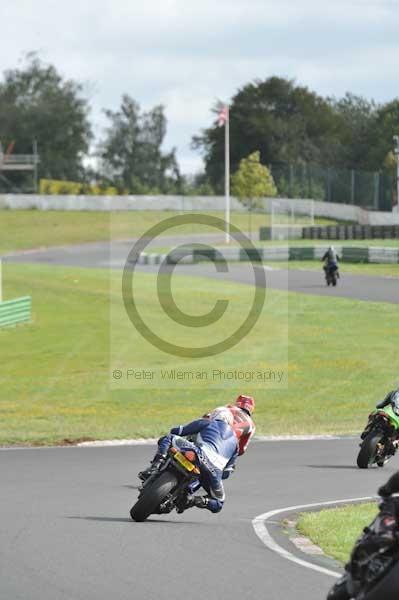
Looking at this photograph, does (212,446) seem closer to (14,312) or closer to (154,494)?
(154,494)

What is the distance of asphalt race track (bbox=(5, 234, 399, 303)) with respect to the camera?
48.2 meters

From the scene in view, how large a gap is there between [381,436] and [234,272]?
43985 millimetres

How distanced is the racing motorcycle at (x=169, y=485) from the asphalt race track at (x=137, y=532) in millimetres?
162

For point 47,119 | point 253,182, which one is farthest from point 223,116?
point 47,119

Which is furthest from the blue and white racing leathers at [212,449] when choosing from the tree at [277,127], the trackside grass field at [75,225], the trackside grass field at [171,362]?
the tree at [277,127]

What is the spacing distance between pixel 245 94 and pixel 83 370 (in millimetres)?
93696

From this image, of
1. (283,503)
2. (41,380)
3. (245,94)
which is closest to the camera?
(283,503)

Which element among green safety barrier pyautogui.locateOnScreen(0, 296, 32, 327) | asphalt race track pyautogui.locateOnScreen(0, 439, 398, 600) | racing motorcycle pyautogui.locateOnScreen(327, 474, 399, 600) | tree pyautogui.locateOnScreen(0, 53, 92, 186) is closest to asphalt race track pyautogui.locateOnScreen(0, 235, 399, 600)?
asphalt race track pyautogui.locateOnScreen(0, 439, 398, 600)

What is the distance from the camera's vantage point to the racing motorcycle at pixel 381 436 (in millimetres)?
16156

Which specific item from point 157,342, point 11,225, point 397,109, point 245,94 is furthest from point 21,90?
point 157,342

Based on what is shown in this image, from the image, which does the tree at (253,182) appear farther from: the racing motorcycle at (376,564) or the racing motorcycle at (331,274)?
the racing motorcycle at (376,564)

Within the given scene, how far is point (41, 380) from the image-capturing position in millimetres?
29266

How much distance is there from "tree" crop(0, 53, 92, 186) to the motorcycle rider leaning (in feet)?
398

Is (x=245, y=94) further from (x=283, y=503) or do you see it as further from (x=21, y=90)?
(x=283, y=503)
